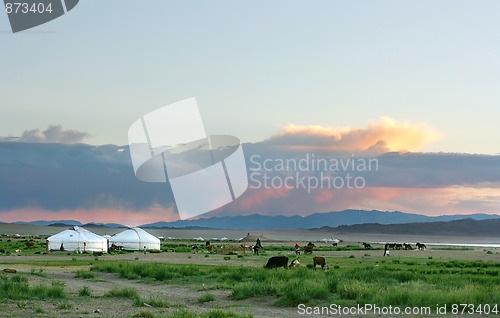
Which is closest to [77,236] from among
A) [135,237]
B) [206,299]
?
[135,237]

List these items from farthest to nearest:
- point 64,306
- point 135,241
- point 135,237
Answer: point 135,237 → point 135,241 → point 64,306

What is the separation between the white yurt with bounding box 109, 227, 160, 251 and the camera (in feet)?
279

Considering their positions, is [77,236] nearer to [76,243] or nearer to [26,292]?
[76,243]

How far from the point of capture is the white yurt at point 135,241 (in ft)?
279

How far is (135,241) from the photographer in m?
85.8

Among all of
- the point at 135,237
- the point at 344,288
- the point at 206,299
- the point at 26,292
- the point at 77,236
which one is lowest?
the point at 206,299

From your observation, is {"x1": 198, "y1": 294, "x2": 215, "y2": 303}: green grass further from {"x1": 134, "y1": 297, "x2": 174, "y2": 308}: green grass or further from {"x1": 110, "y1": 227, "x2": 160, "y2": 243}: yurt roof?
{"x1": 110, "y1": 227, "x2": 160, "y2": 243}: yurt roof

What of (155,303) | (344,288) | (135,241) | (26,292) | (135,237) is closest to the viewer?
(155,303)

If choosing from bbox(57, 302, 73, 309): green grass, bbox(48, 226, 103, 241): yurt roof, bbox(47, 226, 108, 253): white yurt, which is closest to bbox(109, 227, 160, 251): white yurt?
bbox(48, 226, 103, 241): yurt roof

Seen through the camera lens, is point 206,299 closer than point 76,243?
Yes

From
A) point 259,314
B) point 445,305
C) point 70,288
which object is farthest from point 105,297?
point 445,305

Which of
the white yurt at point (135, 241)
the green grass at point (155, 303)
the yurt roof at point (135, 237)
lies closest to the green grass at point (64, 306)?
the green grass at point (155, 303)

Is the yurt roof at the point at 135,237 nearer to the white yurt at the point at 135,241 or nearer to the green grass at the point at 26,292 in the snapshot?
the white yurt at the point at 135,241

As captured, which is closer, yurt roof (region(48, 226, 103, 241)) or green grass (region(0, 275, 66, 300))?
green grass (region(0, 275, 66, 300))
